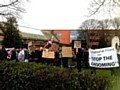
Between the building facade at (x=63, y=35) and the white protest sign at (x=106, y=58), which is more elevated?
the building facade at (x=63, y=35)

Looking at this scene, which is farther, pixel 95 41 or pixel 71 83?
pixel 95 41

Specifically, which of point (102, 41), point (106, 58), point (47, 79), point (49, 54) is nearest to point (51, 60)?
point (49, 54)

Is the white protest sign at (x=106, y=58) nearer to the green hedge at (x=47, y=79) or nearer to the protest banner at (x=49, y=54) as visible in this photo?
the green hedge at (x=47, y=79)

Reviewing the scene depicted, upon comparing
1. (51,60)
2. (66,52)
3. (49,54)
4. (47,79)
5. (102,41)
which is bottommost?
(102,41)

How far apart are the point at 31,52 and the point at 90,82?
432 inches

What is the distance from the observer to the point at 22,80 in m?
6.59

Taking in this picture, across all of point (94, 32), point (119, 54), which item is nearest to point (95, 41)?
point (94, 32)

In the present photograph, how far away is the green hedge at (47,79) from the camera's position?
223 inches

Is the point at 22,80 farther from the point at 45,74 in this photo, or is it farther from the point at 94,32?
the point at 94,32

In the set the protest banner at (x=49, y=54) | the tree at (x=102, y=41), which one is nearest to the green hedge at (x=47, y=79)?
the protest banner at (x=49, y=54)

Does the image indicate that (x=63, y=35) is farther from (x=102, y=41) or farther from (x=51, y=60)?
(x=51, y=60)

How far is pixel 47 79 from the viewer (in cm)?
618

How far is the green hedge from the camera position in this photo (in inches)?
223

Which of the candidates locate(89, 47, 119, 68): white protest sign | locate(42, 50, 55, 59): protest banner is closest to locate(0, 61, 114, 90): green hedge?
locate(89, 47, 119, 68): white protest sign
